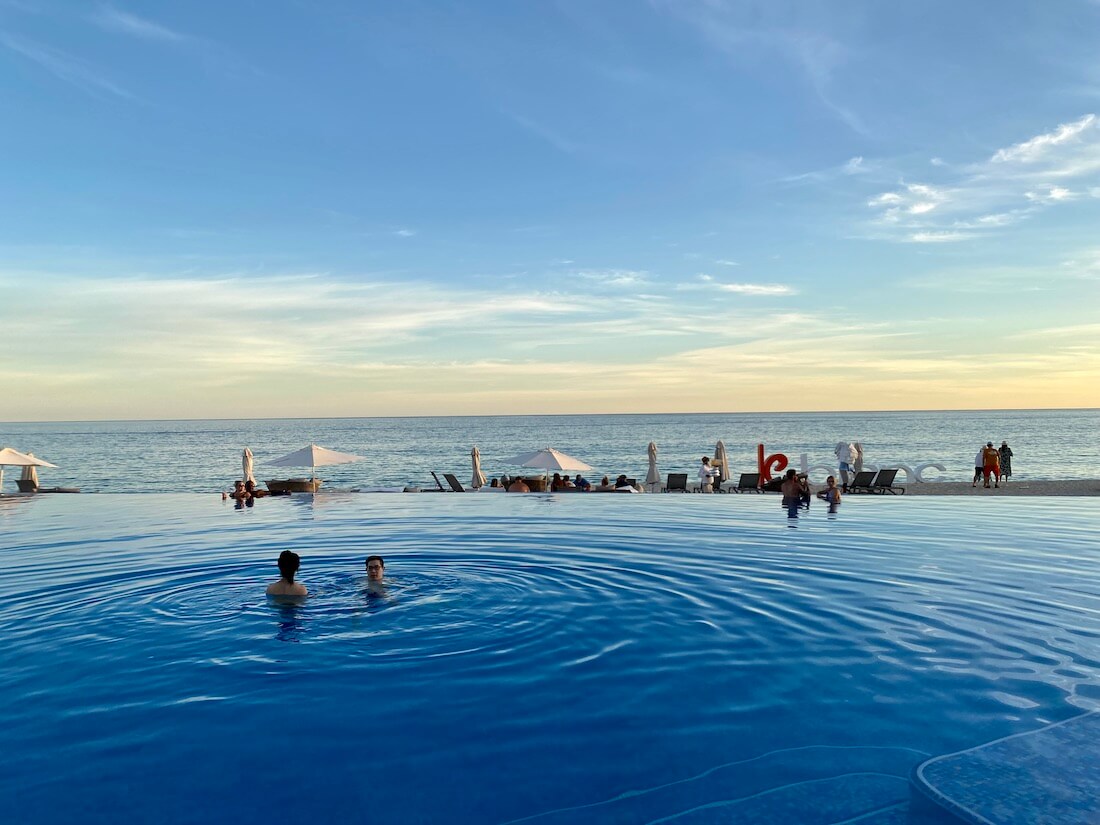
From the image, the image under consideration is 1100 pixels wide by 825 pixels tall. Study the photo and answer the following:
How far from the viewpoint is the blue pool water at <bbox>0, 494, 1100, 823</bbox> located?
18.4 feet

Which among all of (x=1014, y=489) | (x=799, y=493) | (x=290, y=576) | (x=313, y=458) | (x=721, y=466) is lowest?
(x=290, y=576)

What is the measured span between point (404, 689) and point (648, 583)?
5.37 metres

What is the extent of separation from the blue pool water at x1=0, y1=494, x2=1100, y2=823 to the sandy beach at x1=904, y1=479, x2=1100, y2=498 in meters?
11.7

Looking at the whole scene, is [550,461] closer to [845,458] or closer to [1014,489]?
[845,458]

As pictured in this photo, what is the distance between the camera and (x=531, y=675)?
802cm

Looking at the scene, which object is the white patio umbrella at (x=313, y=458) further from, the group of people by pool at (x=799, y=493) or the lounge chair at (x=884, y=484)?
the lounge chair at (x=884, y=484)

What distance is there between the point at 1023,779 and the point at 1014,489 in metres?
25.6

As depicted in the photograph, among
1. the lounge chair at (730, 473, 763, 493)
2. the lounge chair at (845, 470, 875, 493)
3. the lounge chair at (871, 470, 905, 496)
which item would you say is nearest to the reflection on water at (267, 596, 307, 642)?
the lounge chair at (730, 473, 763, 493)

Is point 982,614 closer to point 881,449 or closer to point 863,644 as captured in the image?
point 863,644

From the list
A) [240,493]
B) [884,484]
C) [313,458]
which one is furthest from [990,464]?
[240,493]

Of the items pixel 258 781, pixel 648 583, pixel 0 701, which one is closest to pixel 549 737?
pixel 258 781

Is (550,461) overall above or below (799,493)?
above

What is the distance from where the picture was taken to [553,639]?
930 cm

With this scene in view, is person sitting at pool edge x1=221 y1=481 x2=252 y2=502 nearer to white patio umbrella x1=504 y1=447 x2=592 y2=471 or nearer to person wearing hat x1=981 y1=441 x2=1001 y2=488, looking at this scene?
white patio umbrella x1=504 y1=447 x2=592 y2=471
